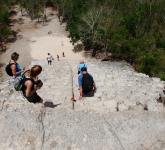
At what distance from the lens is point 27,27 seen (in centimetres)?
4028

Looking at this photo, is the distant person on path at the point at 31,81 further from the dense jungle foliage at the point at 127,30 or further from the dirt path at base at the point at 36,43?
the dirt path at base at the point at 36,43

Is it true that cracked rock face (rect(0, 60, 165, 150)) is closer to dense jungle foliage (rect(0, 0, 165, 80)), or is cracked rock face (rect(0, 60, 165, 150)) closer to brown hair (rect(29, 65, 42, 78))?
brown hair (rect(29, 65, 42, 78))

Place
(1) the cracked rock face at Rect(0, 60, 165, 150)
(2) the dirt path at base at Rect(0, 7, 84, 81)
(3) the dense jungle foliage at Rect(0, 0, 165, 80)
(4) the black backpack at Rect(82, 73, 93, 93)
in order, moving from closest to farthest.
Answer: (1) the cracked rock face at Rect(0, 60, 165, 150)
(4) the black backpack at Rect(82, 73, 93, 93)
(3) the dense jungle foliage at Rect(0, 0, 165, 80)
(2) the dirt path at base at Rect(0, 7, 84, 81)

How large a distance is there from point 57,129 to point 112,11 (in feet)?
82.8

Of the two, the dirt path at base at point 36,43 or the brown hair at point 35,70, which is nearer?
the brown hair at point 35,70

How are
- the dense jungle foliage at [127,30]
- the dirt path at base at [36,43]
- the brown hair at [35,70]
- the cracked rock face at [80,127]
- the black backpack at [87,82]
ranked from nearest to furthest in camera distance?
the cracked rock face at [80,127]
the brown hair at [35,70]
the black backpack at [87,82]
the dense jungle foliage at [127,30]
the dirt path at base at [36,43]

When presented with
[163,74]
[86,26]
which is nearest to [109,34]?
[86,26]

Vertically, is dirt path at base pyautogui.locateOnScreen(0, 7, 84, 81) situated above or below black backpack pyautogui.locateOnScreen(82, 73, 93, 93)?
below

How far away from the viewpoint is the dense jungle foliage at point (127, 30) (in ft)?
78.7

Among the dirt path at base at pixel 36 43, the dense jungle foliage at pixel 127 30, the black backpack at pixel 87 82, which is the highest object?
the black backpack at pixel 87 82

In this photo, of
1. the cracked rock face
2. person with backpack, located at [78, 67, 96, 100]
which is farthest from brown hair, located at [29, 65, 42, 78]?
person with backpack, located at [78, 67, 96, 100]

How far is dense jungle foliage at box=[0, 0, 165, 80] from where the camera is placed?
78.7ft

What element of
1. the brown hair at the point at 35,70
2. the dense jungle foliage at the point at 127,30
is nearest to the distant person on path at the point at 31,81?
the brown hair at the point at 35,70

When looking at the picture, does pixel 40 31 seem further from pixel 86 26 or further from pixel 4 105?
pixel 4 105
